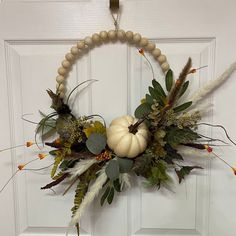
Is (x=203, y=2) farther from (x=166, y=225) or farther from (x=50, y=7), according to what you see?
(x=166, y=225)

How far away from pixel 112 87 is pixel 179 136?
236 mm

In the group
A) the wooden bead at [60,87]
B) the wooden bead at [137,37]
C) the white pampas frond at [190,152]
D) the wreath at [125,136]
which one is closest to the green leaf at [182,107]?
the wreath at [125,136]

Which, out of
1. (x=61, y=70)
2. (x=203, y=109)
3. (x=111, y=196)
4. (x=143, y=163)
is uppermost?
(x=61, y=70)

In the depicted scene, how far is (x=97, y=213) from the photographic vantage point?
0.91 meters

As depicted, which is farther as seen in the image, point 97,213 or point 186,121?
point 97,213

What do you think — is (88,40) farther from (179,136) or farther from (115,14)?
(179,136)

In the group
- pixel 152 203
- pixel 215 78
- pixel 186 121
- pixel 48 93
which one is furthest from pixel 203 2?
pixel 152 203

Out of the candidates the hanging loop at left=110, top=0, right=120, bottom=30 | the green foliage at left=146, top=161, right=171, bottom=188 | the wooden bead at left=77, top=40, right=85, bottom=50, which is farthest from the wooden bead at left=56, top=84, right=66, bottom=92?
the green foliage at left=146, top=161, right=171, bottom=188

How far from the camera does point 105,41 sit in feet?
2.79

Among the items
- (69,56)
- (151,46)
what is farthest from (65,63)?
(151,46)

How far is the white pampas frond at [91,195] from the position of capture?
76 cm

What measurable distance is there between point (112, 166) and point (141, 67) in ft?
0.96

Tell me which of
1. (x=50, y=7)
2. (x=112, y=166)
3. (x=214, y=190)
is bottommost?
(x=214, y=190)

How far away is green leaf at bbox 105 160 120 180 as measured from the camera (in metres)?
0.77
